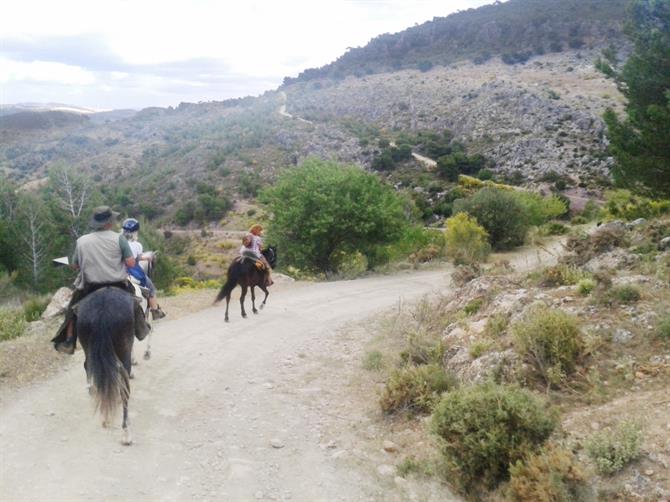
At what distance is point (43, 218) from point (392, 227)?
2531 centimetres

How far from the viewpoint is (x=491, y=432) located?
5.50 meters

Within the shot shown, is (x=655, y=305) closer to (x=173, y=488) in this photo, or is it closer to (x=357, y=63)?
(x=173, y=488)

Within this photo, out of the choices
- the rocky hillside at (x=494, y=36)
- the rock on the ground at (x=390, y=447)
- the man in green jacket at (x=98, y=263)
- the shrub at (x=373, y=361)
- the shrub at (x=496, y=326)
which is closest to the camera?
the rock on the ground at (x=390, y=447)

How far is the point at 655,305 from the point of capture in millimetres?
7926

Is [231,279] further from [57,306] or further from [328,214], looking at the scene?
[328,214]

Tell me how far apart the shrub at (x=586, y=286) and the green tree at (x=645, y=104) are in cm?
514

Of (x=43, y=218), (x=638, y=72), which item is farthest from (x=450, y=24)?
(x=638, y=72)

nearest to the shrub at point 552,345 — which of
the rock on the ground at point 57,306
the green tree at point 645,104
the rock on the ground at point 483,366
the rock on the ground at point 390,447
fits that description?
the rock on the ground at point 483,366

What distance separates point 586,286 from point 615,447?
181 inches

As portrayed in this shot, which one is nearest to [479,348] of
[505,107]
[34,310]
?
[34,310]

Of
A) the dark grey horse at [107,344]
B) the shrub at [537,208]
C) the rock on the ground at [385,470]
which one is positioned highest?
the dark grey horse at [107,344]

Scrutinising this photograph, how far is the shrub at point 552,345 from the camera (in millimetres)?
7035

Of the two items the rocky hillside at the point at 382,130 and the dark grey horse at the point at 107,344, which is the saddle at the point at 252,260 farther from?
the rocky hillside at the point at 382,130

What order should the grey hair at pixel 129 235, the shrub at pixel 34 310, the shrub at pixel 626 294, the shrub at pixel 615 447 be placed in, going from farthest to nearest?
the shrub at pixel 34 310 → the grey hair at pixel 129 235 → the shrub at pixel 626 294 → the shrub at pixel 615 447
